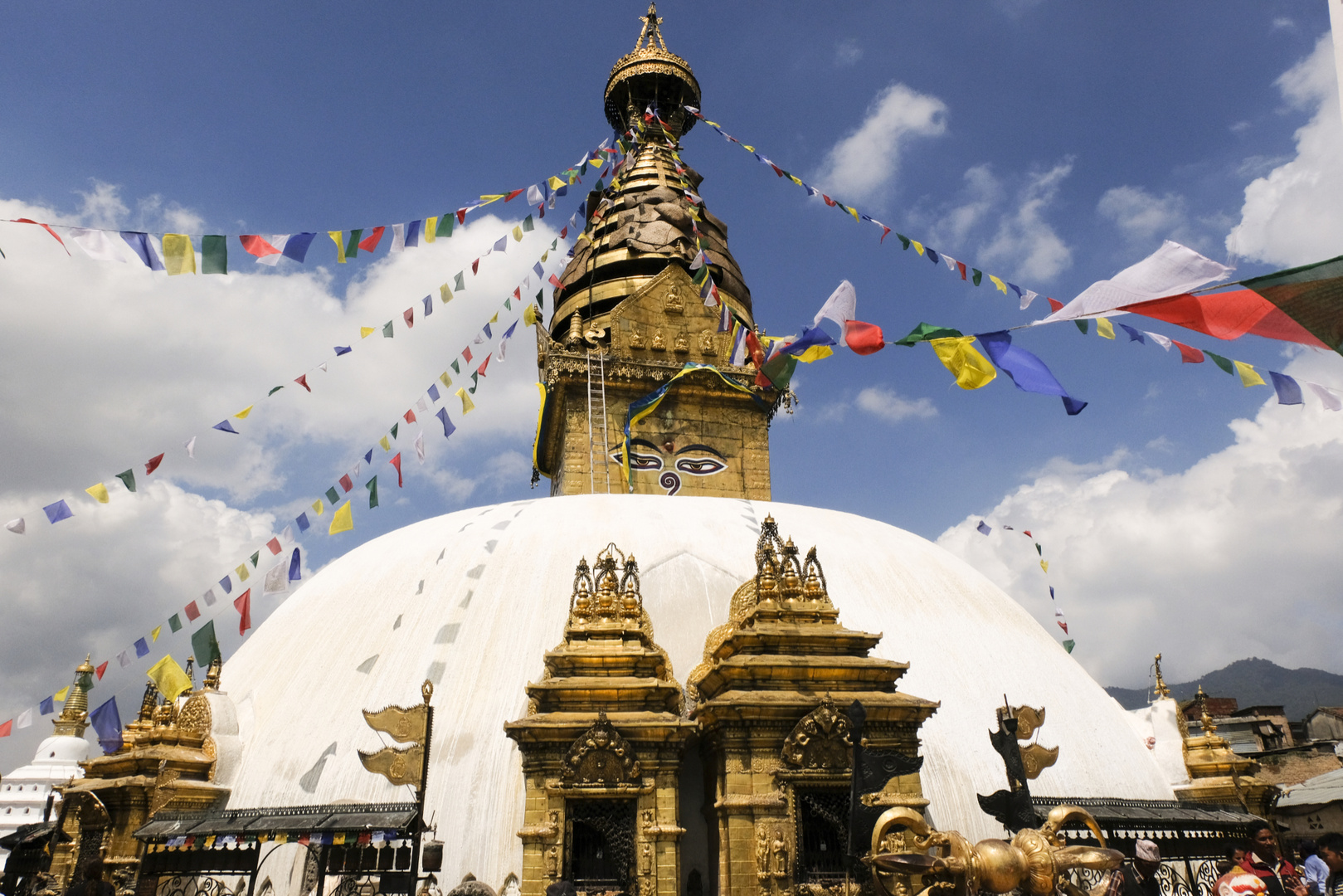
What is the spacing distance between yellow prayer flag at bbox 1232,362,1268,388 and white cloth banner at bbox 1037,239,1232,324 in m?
3.86

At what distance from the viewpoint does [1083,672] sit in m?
13.4

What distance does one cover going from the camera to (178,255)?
387 inches

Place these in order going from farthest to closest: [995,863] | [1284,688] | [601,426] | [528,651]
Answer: [1284,688] < [601,426] < [528,651] < [995,863]

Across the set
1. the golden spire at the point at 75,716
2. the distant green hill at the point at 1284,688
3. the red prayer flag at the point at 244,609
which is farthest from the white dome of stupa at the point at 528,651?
the distant green hill at the point at 1284,688

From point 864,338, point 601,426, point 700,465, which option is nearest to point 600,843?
point 864,338

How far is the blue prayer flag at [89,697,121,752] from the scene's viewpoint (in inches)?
434

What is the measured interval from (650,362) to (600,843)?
13583mm

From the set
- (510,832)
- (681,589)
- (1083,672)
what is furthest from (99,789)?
(1083,672)

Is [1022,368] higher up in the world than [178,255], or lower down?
lower down

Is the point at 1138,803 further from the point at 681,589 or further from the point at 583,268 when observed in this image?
the point at 583,268

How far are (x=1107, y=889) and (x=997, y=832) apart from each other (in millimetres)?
5401

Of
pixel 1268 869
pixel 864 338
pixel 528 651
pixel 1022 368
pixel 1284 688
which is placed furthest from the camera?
pixel 1284 688

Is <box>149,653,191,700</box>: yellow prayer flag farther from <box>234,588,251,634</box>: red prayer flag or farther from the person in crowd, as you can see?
the person in crowd

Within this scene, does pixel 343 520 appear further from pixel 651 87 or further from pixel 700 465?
pixel 651 87
